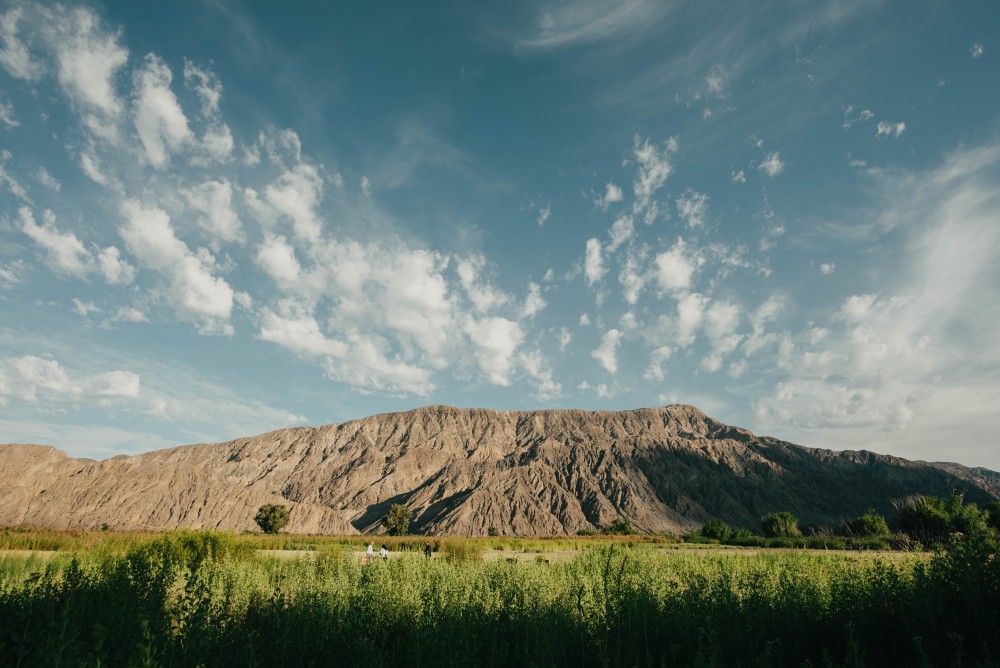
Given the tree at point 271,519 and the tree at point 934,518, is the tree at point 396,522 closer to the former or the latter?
the tree at point 271,519

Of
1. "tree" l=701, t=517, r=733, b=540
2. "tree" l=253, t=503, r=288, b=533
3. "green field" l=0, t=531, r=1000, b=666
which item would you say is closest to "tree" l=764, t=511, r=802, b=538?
"tree" l=701, t=517, r=733, b=540

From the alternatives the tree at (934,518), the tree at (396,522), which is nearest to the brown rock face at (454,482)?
the tree at (396,522)

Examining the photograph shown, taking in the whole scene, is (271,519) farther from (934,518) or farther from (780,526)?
(934,518)

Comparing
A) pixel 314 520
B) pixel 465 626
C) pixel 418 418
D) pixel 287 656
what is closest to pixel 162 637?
pixel 287 656

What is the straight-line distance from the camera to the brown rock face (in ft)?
329

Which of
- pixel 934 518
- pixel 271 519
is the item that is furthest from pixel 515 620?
pixel 271 519

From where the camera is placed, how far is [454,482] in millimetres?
138000

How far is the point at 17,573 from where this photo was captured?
37.2ft

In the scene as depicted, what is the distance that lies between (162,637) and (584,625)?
529 cm

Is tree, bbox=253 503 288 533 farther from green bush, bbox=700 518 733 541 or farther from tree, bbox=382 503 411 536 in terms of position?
green bush, bbox=700 518 733 541

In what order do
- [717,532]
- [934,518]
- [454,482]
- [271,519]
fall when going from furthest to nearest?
[454,482] < [271,519] < [717,532] < [934,518]

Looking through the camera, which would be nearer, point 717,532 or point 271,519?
point 717,532

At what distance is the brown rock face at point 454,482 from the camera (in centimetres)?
10025

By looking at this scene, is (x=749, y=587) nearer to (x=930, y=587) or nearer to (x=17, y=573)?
(x=930, y=587)
